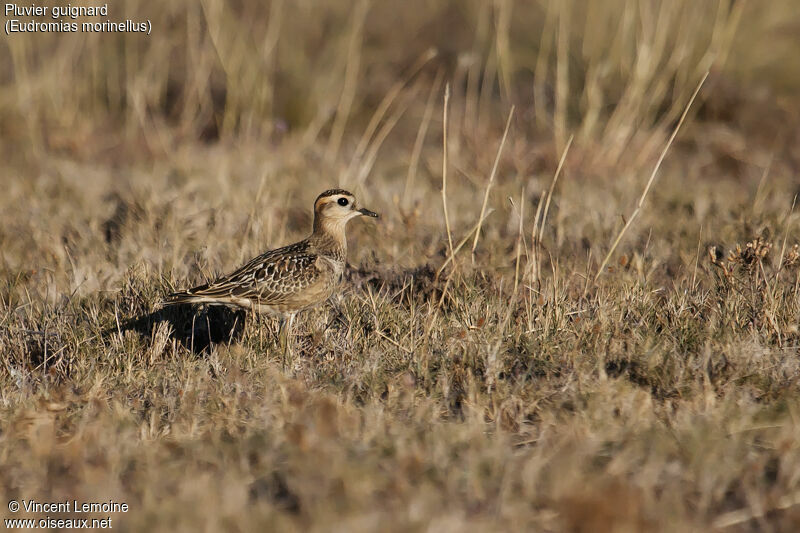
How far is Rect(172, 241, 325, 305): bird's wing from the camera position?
5.40 meters

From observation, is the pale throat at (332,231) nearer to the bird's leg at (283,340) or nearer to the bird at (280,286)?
the bird at (280,286)

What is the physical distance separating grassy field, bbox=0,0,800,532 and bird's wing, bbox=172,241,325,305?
26 centimetres

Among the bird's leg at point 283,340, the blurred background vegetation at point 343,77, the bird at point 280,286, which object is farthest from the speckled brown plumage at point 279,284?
the blurred background vegetation at point 343,77

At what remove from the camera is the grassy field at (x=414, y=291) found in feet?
12.0

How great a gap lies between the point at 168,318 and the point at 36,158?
15.3ft

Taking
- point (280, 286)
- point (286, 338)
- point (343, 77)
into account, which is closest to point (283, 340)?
point (286, 338)

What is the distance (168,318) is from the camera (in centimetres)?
584

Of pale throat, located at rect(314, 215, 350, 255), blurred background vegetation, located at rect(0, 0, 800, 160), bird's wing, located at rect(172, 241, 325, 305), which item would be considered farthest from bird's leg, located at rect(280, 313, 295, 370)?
blurred background vegetation, located at rect(0, 0, 800, 160)

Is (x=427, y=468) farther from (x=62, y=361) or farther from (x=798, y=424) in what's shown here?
(x=62, y=361)

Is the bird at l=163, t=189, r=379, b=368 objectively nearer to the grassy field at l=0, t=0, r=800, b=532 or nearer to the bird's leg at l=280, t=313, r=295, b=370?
the bird's leg at l=280, t=313, r=295, b=370

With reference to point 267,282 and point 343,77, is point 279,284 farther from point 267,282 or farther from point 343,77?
point 343,77

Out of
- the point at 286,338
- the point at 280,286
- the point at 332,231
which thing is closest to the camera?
the point at 286,338

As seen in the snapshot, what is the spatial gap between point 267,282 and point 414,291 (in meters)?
1.08

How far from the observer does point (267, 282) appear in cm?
546
